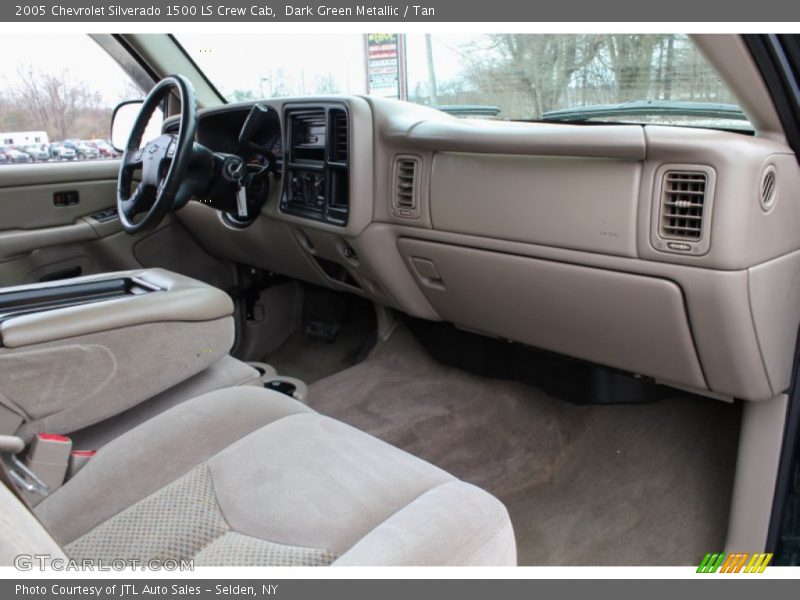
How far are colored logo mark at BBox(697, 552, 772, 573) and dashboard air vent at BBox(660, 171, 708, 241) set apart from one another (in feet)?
2.69

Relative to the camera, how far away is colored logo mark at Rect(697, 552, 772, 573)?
1.56 metres

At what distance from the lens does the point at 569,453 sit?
6.91 feet

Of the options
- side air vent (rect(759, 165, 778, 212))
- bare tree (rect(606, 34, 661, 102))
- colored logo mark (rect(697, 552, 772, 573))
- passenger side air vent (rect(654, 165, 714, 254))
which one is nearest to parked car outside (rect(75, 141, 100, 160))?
bare tree (rect(606, 34, 661, 102))

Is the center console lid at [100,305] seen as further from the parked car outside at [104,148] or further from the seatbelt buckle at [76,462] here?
the parked car outside at [104,148]

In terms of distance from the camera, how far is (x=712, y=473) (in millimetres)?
1874

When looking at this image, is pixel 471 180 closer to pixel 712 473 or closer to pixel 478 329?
pixel 478 329

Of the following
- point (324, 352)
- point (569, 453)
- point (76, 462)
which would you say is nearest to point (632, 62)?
point (569, 453)

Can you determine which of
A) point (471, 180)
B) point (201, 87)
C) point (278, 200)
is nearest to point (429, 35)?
point (471, 180)

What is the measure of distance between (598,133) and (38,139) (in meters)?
2.15

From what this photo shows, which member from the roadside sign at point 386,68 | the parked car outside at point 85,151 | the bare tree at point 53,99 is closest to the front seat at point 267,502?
the roadside sign at point 386,68

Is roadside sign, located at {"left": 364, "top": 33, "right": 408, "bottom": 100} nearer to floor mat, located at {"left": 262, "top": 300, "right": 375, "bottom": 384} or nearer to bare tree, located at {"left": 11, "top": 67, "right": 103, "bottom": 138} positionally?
floor mat, located at {"left": 262, "top": 300, "right": 375, "bottom": 384}

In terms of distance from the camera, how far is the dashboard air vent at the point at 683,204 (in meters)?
1.28

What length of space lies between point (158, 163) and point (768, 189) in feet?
5.40

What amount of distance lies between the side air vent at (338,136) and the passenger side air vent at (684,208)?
3.19ft
